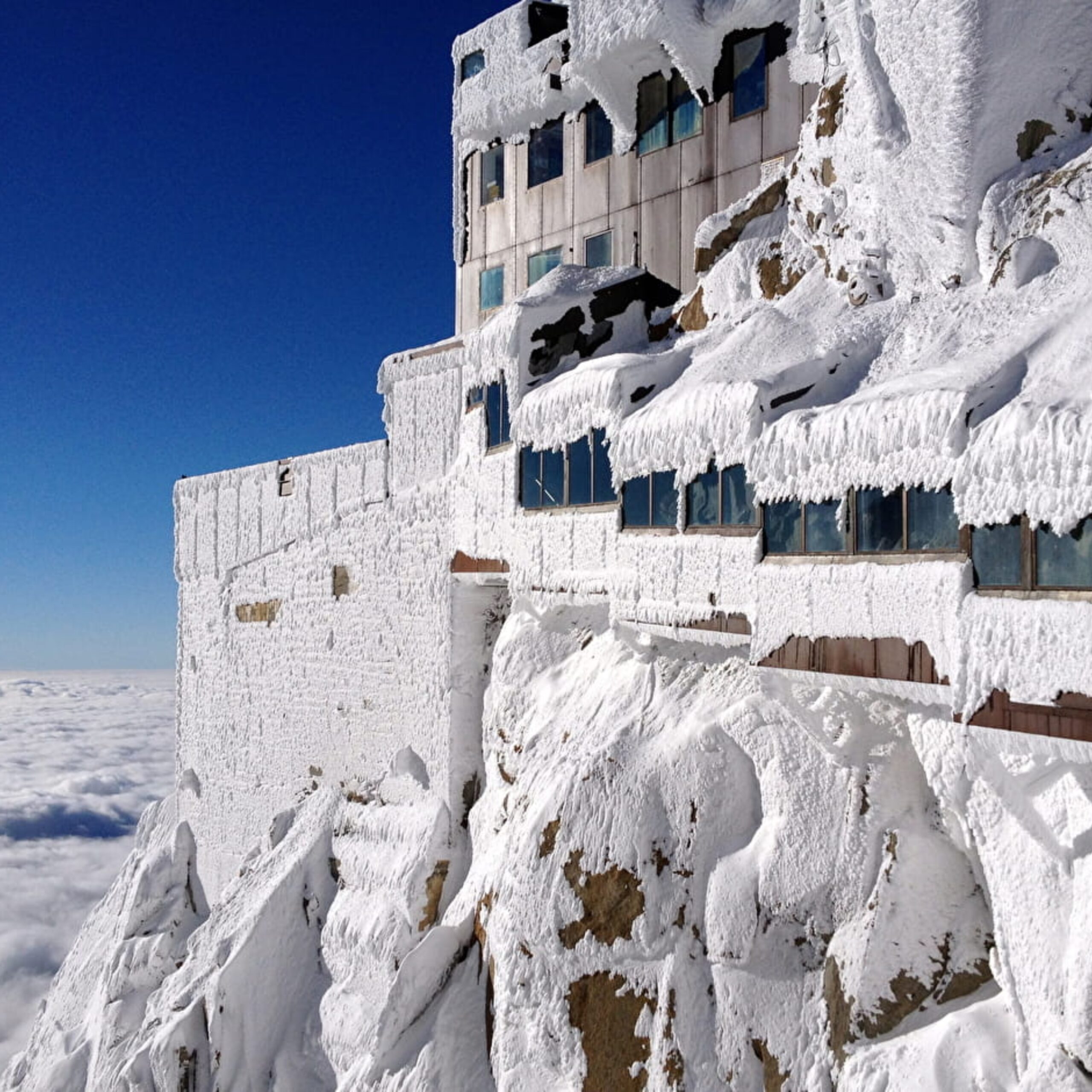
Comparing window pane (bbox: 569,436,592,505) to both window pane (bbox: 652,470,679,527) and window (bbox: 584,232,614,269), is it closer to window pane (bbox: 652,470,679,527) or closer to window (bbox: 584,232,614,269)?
window pane (bbox: 652,470,679,527)

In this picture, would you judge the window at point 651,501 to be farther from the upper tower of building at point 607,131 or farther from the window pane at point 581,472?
the upper tower of building at point 607,131

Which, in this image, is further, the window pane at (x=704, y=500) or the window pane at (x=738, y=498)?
the window pane at (x=704, y=500)

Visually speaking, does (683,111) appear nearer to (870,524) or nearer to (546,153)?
(546,153)

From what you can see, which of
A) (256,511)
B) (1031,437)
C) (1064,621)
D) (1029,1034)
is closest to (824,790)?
(1029,1034)

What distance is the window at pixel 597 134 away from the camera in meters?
20.2

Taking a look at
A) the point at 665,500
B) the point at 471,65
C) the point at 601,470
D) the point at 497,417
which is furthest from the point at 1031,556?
the point at 471,65

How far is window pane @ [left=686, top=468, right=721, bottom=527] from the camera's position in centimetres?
1097

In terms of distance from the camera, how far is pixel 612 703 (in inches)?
507

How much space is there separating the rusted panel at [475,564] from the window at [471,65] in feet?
38.9

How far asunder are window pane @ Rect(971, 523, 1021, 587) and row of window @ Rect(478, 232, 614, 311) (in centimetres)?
1201

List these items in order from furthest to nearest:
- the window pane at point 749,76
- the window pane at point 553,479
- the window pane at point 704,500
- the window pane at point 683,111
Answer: the window pane at point 683,111, the window pane at point 749,76, the window pane at point 553,479, the window pane at point 704,500

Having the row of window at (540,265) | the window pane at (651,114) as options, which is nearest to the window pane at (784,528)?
the row of window at (540,265)

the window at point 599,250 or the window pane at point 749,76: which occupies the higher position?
the window pane at point 749,76

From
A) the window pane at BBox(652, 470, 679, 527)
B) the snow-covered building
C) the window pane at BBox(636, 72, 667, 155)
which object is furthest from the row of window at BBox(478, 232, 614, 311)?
the window pane at BBox(652, 470, 679, 527)
